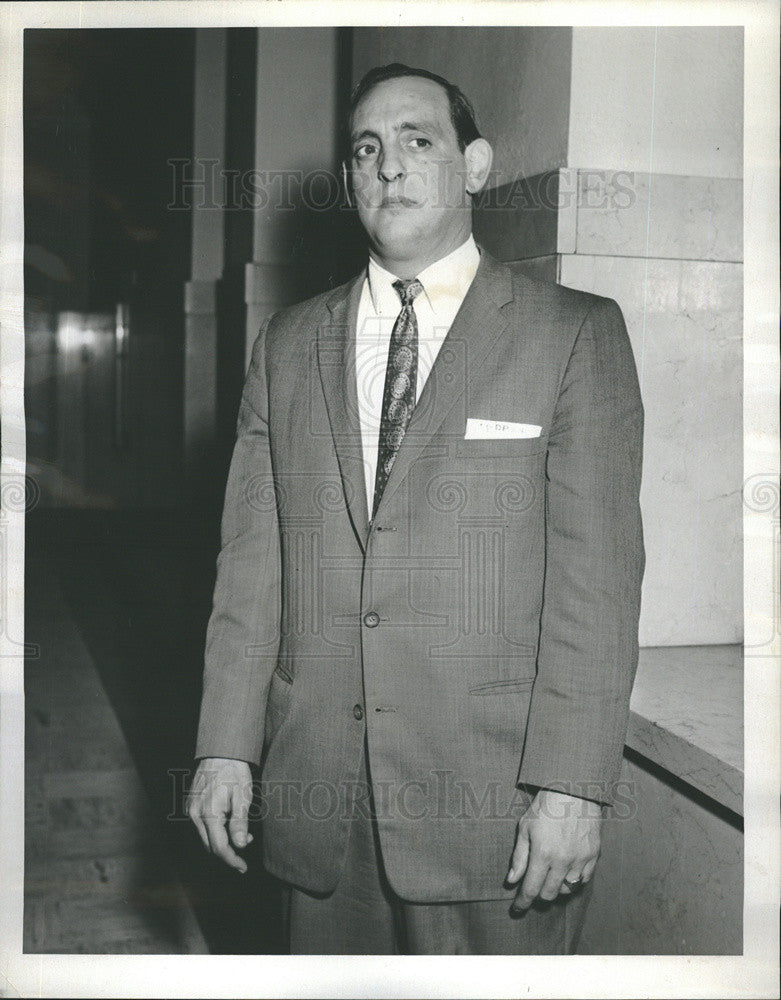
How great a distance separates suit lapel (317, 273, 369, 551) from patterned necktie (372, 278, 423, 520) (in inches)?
1.4

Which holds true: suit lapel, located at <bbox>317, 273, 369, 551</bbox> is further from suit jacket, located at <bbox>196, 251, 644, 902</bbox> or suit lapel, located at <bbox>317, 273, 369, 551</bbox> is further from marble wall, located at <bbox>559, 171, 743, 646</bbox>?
marble wall, located at <bbox>559, 171, 743, 646</bbox>

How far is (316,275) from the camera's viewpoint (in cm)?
301

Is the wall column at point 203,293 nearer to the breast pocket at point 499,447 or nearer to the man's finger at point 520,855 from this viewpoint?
the breast pocket at point 499,447

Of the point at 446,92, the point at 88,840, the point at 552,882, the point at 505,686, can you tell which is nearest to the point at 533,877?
the point at 552,882

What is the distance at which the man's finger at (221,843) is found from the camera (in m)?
1.95

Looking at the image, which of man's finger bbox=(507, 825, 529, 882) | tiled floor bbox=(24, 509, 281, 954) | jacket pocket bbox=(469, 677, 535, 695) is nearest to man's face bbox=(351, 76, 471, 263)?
jacket pocket bbox=(469, 677, 535, 695)

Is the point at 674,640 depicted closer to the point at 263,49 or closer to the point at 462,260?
the point at 462,260

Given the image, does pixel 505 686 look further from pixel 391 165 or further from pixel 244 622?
pixel 391 165

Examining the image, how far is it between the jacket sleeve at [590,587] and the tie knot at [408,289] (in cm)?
36

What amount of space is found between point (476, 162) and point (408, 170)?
152mm

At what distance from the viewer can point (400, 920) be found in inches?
77.4

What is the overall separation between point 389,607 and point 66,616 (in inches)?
238

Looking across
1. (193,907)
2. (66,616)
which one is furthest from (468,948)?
(66,616)

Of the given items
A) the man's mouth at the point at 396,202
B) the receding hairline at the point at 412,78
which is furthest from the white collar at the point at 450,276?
the receding hairline at the point at 412,78
